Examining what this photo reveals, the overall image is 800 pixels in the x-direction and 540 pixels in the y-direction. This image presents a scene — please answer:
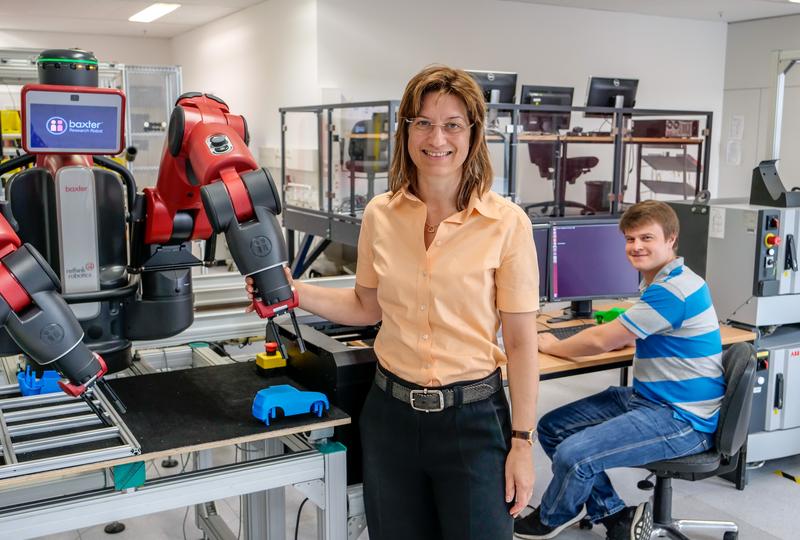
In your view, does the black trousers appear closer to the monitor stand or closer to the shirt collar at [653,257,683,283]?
the shirt collar at [653,257,683,283]

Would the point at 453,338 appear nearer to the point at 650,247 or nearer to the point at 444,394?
the point at 444,394

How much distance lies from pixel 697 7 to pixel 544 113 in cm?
359

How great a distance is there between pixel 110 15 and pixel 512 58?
4645 mm

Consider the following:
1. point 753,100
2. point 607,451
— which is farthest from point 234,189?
point 753,100

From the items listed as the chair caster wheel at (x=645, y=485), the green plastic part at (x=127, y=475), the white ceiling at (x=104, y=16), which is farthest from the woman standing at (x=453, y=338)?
the white ceiling at (x=104, y=16)

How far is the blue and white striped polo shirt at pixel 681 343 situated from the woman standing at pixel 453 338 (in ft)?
3.02

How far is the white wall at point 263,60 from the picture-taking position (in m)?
7.11

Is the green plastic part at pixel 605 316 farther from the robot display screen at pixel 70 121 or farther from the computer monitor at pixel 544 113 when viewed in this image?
the computer monitor at pixel 544 113

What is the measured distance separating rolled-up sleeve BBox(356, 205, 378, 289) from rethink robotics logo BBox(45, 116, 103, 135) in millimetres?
588

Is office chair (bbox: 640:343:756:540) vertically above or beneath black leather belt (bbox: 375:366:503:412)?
beneath

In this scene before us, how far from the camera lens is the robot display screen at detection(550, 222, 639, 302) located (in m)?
2.94

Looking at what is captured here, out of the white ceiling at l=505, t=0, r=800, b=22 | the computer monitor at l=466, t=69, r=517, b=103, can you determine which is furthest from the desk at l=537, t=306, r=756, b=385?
the white ceiling at l=505, t=0, r=800, b=22

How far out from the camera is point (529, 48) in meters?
8.07

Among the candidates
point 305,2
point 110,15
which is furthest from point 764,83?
point 110,15
